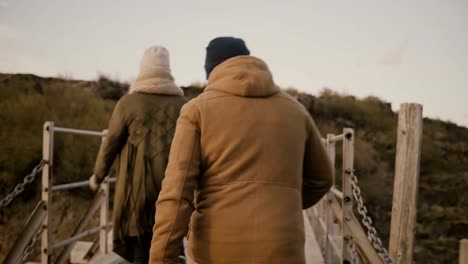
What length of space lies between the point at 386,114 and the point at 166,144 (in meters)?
25.5

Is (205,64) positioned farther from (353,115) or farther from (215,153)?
(353,115)

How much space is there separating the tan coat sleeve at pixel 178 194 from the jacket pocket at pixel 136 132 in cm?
129

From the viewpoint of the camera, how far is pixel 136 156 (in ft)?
9.50

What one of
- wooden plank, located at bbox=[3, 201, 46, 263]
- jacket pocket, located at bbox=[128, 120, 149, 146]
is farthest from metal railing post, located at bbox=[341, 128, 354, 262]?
wooden plank, located at bbox=[3, 201, 46, 263]

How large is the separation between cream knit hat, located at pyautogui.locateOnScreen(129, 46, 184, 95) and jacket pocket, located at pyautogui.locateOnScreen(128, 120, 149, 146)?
0.26 meters

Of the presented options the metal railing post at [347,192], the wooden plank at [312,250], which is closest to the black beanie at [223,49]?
the metal railing post at [347,192]

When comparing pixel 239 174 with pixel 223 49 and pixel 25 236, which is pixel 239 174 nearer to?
pixel 223 49

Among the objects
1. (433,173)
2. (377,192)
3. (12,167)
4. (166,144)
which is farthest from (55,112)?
(433,173)

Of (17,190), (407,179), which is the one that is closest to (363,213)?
(407,179)

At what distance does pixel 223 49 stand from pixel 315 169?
2.16ft

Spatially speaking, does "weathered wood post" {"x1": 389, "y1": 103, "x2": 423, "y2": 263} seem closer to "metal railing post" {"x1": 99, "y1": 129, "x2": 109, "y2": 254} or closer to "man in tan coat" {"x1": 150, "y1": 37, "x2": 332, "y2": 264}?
"man in tan coat" {"x1": 150, "y1": 37, "x2": 332, "y2": 264}

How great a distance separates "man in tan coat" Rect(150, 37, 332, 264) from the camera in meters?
1.58

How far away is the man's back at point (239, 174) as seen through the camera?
1.58 meters

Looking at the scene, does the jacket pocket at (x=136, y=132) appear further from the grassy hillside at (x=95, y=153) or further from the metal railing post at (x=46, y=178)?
the grassy hillside at (x=95, y=153)
